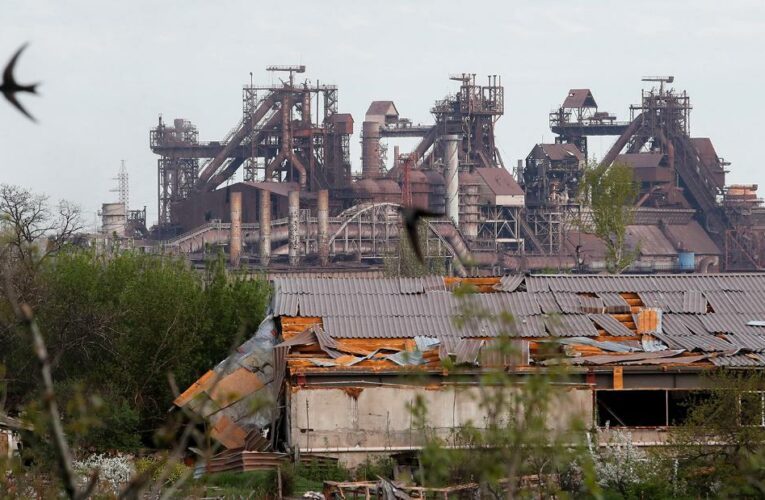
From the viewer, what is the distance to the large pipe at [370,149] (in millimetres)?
87625

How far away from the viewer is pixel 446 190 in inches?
3369

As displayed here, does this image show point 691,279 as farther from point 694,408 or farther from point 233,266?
point 233,266

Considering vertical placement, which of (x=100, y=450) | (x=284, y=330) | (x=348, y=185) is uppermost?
(x=348, y=185)

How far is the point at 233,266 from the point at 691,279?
55.3 metres

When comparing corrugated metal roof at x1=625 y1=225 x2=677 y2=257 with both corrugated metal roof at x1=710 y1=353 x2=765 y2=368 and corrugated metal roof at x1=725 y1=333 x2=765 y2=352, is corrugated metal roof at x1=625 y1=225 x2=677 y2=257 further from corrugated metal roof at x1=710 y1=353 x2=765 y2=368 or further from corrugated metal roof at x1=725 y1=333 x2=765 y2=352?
corrugated metal roof at x1=710 y1=353 x2=765 y2=368

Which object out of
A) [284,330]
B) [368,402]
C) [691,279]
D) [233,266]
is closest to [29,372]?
[284,330]

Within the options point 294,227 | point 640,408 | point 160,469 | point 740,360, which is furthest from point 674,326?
point 294,227

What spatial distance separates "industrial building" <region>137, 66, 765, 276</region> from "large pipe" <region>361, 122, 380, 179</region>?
85mm

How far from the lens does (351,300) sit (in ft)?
80.2

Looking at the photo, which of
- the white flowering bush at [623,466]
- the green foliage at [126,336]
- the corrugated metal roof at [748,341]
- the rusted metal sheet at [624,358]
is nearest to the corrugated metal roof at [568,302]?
the rusted metal sheet at [624,358]

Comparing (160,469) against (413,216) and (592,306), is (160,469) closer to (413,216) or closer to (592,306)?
(592,306)

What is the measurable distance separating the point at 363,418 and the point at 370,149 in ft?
222

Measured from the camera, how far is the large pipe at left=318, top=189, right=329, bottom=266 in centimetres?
8062

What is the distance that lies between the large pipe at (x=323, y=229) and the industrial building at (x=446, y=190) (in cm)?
12
